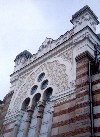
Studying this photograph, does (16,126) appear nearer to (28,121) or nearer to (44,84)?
(28,121)

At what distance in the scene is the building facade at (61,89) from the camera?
327 inches

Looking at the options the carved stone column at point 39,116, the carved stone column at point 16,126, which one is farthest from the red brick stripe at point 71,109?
the carved stone column at point 16,126

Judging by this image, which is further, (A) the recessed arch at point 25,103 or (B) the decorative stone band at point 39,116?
(A) the recessed arch at point 25,103

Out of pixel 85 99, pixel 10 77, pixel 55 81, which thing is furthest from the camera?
pixel 10 77

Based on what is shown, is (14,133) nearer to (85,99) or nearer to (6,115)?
(6,115)

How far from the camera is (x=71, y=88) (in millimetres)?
9438

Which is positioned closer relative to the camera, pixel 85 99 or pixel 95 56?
pixel 85 99

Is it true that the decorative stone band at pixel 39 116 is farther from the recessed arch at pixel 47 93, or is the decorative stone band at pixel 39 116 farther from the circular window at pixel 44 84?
the circular window at pixel 44 84

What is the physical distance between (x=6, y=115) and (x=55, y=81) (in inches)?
152

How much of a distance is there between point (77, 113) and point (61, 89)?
191 cm

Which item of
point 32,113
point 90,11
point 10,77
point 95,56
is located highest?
point 90,11

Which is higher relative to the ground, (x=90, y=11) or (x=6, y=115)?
(x=90, y=11)

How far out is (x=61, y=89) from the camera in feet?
32.7

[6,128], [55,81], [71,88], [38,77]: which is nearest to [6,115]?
[6,128]
